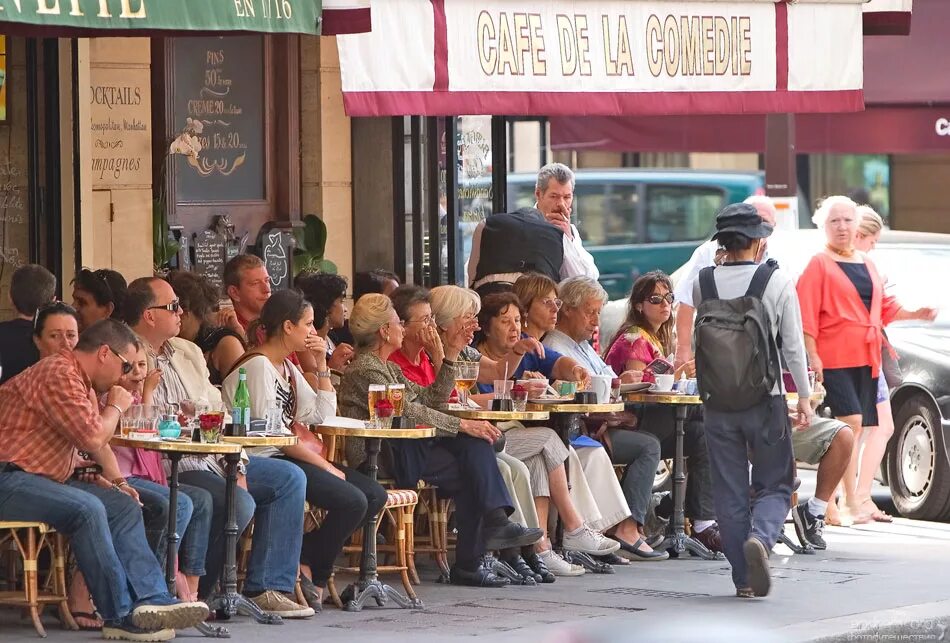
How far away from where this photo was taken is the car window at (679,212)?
26.6 m

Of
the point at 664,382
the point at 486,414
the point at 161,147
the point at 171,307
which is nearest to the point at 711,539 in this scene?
the point at 664,382

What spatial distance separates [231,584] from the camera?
29.6 ft

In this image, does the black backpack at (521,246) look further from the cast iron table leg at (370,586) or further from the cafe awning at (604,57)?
the cast iron table leg at (370,586)

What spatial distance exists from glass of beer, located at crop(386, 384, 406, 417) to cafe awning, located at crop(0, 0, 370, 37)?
1.57 metres

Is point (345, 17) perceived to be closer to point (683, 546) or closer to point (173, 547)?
point (173, 547)

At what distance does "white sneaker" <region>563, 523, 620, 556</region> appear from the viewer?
10656 millimetres

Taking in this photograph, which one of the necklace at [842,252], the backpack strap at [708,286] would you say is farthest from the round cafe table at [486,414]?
the necklace at [842,252]

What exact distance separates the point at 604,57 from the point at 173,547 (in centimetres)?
370

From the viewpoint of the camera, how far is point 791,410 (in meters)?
11.1

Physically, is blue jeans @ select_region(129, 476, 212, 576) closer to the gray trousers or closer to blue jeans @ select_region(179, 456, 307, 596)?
blue jeans @ select_region(179, 456, 307, 596)

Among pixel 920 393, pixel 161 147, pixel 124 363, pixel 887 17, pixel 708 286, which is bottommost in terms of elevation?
pixel 920 393

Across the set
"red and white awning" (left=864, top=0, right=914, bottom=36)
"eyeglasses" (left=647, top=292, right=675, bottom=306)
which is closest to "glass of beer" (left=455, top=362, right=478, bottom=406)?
"eyeglasses" (left=647, top=292, right=675, bottom=306)

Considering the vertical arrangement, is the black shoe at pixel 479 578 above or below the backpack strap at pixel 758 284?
below

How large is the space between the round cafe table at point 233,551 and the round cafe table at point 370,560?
444mm
